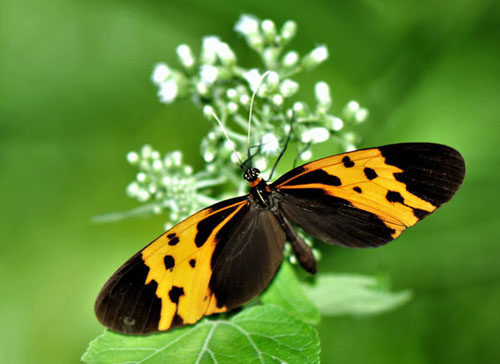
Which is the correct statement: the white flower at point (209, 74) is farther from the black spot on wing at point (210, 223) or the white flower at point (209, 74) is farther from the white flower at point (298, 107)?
the black spot on wing at point (210, 223)

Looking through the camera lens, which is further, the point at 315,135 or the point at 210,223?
the point at 315,135

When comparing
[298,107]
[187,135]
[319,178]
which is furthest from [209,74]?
[187,135]

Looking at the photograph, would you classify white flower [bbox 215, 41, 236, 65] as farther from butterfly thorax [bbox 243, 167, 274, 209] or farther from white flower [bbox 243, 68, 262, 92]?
butterfly thorax [bbox 243, 167, 274, 209]

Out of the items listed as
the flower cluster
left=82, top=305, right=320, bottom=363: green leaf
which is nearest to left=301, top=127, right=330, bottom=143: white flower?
the flower cluster

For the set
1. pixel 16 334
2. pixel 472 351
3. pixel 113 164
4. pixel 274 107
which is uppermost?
pixel 113 164

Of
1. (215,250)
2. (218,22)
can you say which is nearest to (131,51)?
(218,22)

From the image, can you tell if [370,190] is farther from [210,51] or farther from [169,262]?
[210,51]

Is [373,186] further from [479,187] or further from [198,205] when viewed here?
[479,187]

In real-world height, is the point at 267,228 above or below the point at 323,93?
below
